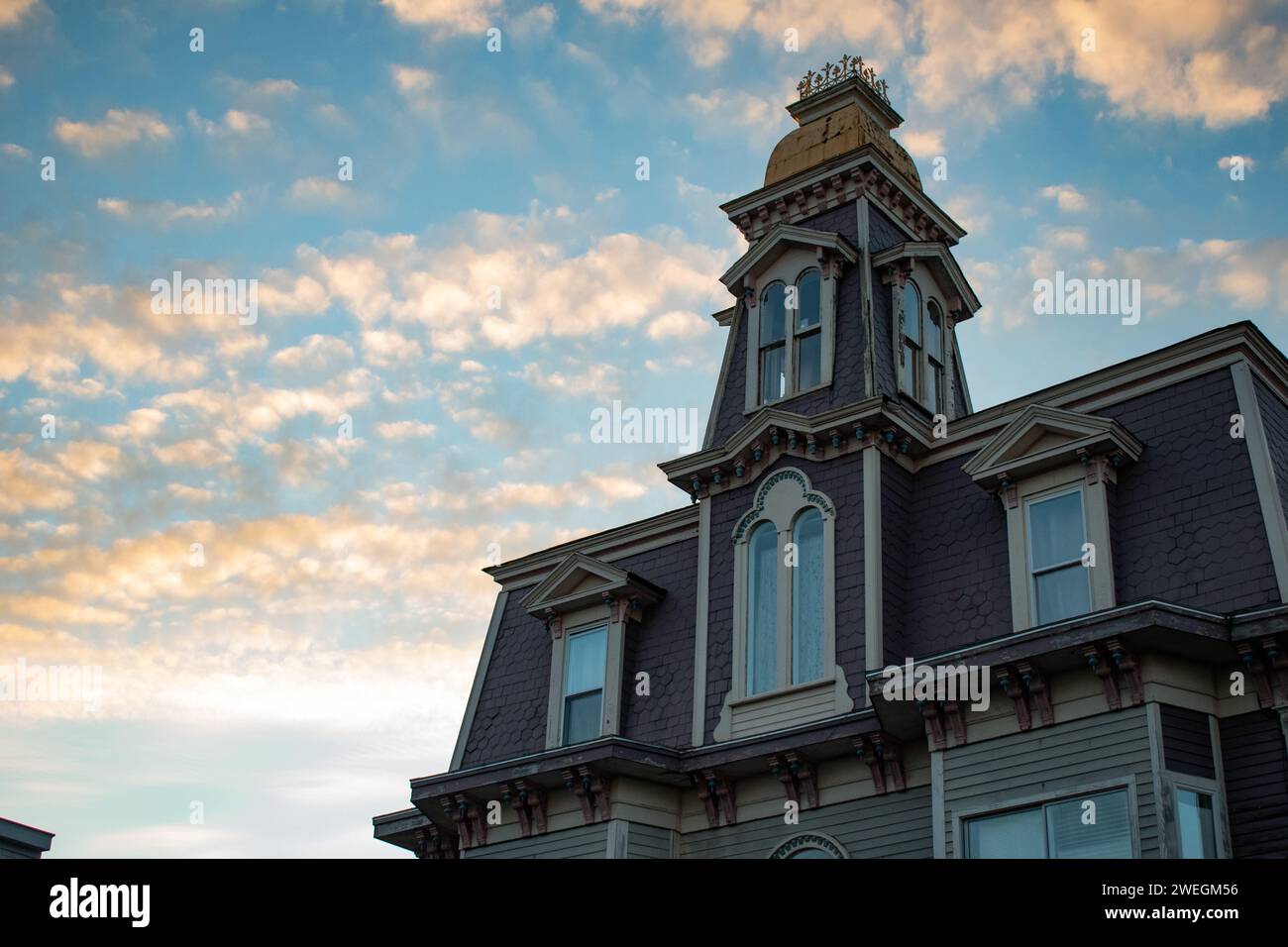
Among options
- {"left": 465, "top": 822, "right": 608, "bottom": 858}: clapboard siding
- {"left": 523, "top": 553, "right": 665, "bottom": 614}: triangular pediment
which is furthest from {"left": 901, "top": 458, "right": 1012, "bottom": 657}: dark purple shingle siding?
{"left": 465, "top": 822, "right": 608, "bottom": 858}: clapboard siding

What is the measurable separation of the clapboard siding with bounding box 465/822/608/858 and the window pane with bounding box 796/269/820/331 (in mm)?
8749

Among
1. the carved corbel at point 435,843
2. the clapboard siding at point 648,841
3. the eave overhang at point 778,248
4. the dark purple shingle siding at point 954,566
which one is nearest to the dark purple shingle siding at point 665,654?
the clapboard siding at point 648,841

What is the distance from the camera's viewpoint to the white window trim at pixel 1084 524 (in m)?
18.5

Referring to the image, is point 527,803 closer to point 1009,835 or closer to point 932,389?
point 1009,835

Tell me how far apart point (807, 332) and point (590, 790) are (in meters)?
8.20

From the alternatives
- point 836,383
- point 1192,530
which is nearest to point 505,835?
point 836,383

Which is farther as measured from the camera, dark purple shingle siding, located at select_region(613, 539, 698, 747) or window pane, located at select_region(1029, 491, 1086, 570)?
dark purple shingle siding, located at select_region(613, 539, 698, 747)

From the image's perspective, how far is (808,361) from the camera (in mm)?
23844

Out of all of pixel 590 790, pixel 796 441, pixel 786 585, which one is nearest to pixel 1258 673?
pixel 786 585

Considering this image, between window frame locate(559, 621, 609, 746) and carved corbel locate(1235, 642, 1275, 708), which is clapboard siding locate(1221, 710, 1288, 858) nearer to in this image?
carved corbel locate(1235, 642, 1275, 708)

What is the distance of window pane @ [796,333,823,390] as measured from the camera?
23547mm

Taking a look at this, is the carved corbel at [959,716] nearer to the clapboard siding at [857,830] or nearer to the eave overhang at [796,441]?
the clapboard siding at [857,830]

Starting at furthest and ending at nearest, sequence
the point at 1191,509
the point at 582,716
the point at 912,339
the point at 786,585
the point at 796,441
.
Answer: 1. the point at 912,339
2. the point at 582,716
3. the point at 796,441
4. the point at 786,585
5. the point at 1191,509
